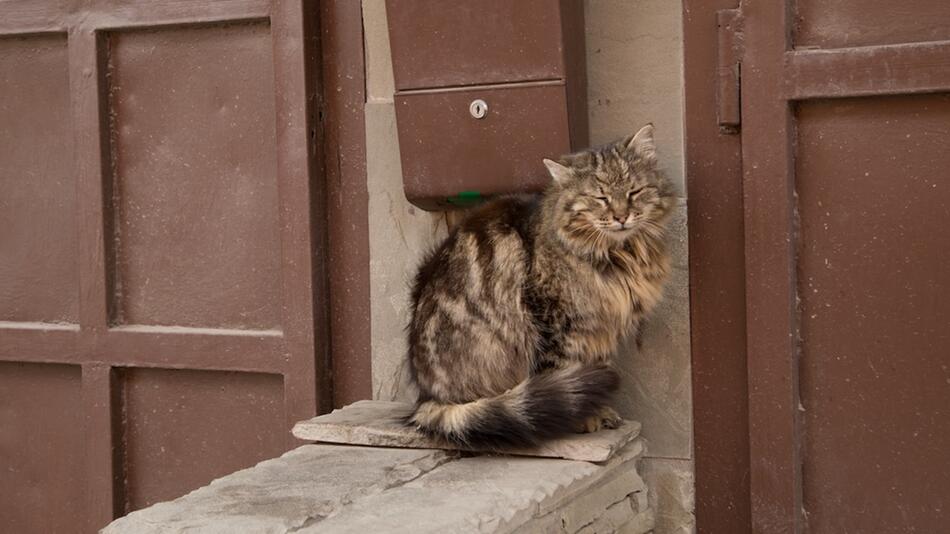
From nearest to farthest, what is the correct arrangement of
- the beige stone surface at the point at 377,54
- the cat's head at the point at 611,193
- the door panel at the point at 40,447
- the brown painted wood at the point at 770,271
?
the cat's head at the point at 611,193, the brown painted wood at the point at 770,271, the beige stone surface at the point at 377,54, the door panel at the point at 40,447

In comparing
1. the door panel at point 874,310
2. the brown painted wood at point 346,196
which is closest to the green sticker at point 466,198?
the brown painted wood at point 346,196

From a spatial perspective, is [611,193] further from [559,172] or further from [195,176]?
[195,176]

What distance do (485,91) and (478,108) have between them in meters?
0.06

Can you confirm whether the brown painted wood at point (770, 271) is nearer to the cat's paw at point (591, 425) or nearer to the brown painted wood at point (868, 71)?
the brown painted wood at point (868, 71)

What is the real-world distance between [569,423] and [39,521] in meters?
2.39

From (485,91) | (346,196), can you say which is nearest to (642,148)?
(485,91)

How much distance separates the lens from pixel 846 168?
10.9 ft

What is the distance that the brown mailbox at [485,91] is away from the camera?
3.34 m

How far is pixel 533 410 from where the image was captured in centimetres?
315

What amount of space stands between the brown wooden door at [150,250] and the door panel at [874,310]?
5.41 ft

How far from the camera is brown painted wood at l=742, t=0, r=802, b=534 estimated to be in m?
3.33

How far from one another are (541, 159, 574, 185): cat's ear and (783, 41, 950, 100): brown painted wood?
667 mm

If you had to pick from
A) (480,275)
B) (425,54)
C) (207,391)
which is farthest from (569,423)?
(207,391)

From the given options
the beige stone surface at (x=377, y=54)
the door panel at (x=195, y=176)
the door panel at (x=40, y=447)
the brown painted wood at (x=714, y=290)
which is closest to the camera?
the brown painted wood at (x=714, y=290)
